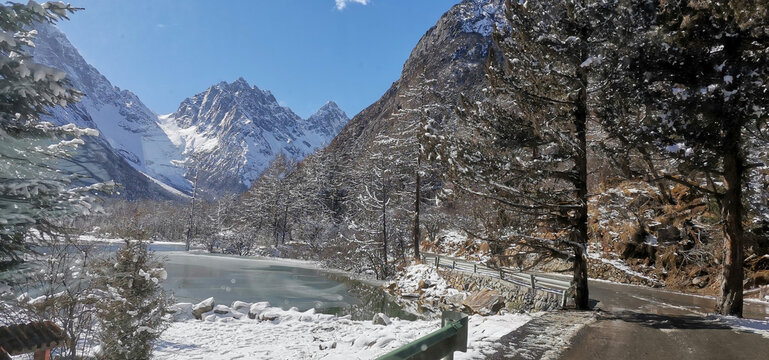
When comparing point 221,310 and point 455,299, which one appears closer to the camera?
point 221,310

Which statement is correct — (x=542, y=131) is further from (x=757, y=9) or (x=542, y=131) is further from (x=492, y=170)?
(x=757, y=9)

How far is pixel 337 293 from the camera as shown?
22812mm

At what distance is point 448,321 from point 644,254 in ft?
59.8

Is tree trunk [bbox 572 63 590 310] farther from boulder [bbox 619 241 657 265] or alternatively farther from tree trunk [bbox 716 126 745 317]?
boulder [bbox 619 241 657 265]

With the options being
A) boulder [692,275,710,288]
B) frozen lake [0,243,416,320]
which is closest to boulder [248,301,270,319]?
frozen lake [0,243,416,320]

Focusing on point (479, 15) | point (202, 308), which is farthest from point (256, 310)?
point (479, 15)

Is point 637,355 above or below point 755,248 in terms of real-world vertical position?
below

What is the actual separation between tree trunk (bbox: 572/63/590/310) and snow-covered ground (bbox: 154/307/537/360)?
1.60 m

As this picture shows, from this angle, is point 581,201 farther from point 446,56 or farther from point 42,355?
point 446,56

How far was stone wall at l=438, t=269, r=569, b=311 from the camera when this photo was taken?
1169 centimetres

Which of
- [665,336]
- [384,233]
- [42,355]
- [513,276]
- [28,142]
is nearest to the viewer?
[28,142]

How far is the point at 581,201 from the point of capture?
8906 mm

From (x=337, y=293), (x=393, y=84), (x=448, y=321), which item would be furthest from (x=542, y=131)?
(x=393, y=84)

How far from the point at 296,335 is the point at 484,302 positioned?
274 inches
